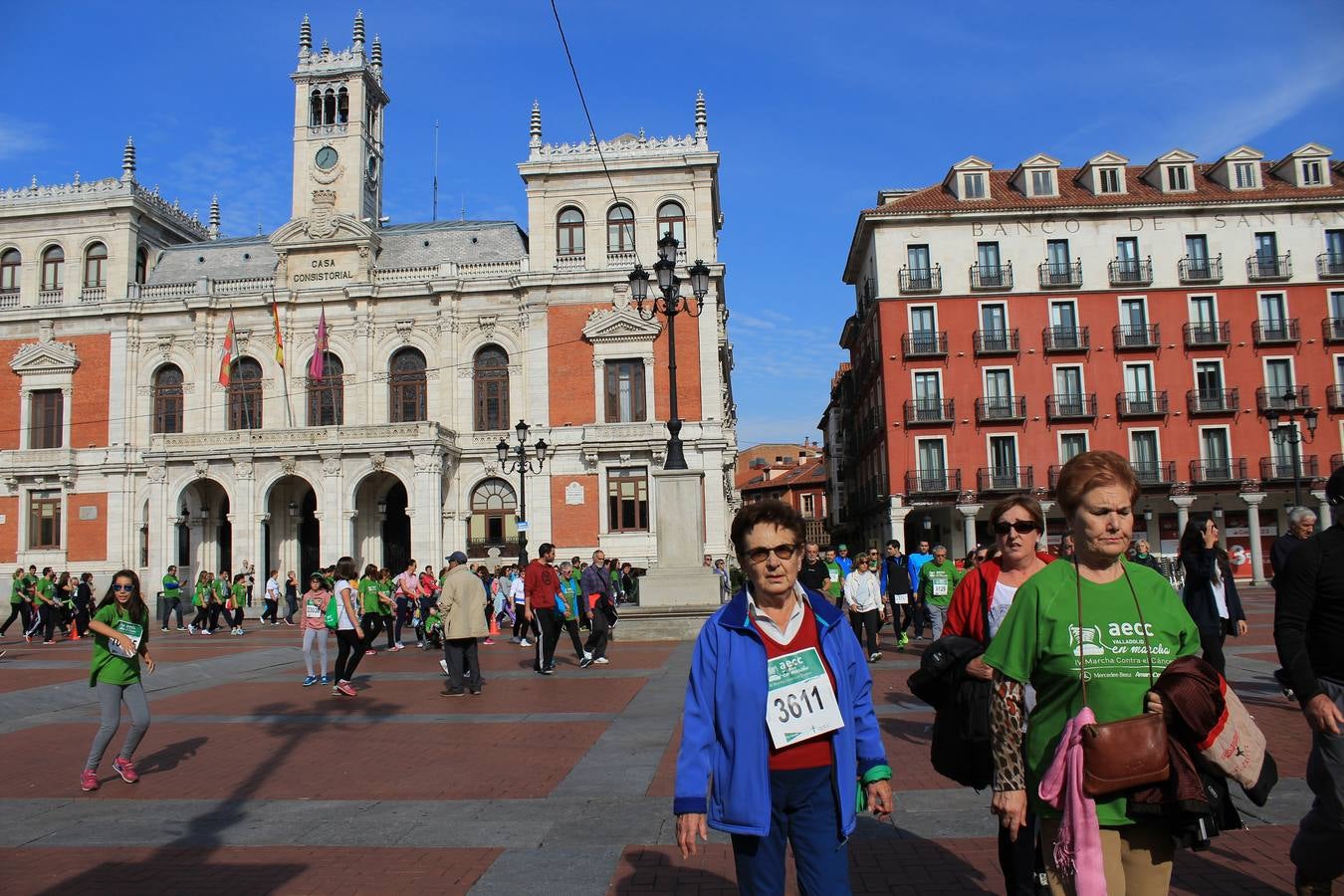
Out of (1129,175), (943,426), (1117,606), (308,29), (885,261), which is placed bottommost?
(1117,606)

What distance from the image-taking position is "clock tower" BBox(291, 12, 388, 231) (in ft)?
137

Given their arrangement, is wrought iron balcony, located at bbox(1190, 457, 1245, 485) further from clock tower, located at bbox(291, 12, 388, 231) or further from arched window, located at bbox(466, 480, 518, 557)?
clock tower, located at bbox(291, 12, 388, 231)

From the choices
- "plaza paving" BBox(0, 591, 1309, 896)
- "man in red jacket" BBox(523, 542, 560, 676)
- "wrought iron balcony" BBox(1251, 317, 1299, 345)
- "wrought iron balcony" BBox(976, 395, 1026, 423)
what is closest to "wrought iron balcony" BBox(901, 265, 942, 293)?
"wrought iron balcony" BBox(976, 395, 1026, 423)

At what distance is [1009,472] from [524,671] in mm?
29557

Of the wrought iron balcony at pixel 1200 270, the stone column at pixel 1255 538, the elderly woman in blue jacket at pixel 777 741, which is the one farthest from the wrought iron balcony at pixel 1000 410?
the elderly woman in blue jacket at pixel 777 741

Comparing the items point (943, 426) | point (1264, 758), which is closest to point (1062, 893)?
point (1264, 758)

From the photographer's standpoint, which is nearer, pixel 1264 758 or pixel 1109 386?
pixel 1264 758

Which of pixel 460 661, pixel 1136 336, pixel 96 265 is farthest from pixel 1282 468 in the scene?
pixel 96 265

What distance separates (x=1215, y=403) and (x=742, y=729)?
42.3 meters

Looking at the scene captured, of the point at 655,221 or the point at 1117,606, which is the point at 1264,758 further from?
the point at 655,221

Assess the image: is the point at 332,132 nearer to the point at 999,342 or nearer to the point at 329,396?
the point at 329,396

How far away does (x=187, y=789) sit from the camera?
751 cm

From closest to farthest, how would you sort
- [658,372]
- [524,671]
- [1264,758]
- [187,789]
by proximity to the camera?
[1264,758] → [187,789] → [524,671] → [658,372]

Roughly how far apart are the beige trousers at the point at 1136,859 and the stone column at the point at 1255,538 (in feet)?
135
